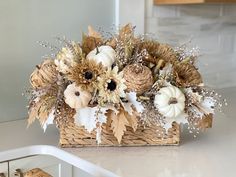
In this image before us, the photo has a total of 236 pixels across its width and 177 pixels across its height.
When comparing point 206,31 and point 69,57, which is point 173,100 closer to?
point 69,57

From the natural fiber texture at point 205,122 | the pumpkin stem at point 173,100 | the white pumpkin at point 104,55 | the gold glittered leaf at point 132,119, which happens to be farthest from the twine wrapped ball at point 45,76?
the natural fiber texture at point 205,122

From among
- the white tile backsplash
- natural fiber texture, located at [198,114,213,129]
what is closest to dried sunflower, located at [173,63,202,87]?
natural fiber texture, located at [198,114,213,129]

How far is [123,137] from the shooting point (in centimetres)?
129

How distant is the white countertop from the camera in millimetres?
1122

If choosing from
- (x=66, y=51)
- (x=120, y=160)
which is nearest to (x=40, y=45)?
(x=66, y=51)

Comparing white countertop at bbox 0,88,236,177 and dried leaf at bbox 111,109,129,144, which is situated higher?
dried leaf at bbox 111,109,129,144

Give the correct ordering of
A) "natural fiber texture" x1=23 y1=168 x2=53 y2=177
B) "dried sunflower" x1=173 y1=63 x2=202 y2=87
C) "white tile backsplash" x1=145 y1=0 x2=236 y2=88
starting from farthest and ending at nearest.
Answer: "white tile backsplash" x1=145 y1=0 x2=236 y2=88
"dried sunflower" x1=173 y1=63 x2=202 y2=87
"natural fiber texture" x1=23 y1=168 x2=53 y2=177

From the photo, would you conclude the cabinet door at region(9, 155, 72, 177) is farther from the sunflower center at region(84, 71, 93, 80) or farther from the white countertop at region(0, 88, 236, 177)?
the sunflower center at region(84, 71, 93, 80)

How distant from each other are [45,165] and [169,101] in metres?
0.39

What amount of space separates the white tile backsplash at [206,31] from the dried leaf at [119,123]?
806 millimetres

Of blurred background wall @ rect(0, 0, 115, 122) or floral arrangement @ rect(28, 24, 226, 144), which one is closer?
floral arrangement @ rect(28, 24, 226, 144)

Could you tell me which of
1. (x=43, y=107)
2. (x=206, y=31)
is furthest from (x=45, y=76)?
(x=206, y=31)

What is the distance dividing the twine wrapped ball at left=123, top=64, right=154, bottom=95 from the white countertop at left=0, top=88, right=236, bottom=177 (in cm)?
19

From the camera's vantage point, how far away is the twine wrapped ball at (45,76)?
1.26 meters
